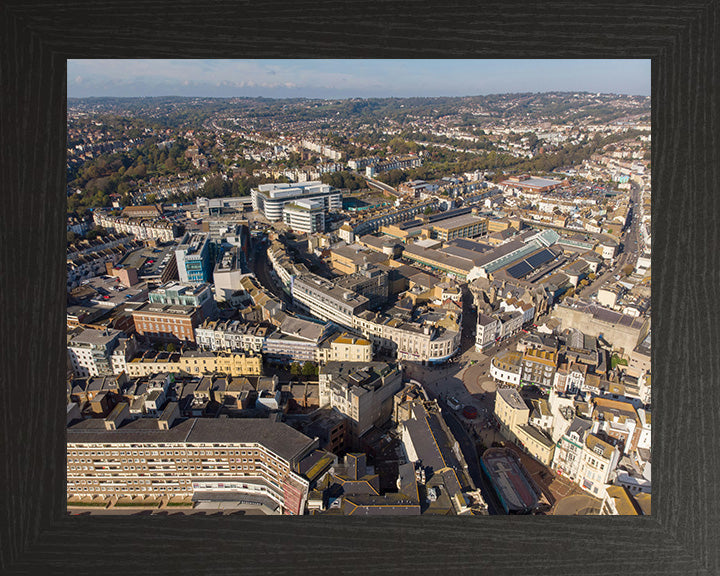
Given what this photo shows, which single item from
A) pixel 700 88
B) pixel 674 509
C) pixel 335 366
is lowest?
pixel 335 366

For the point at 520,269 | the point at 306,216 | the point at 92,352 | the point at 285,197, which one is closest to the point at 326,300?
the point at 92,352

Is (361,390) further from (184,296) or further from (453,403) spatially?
(184,296)

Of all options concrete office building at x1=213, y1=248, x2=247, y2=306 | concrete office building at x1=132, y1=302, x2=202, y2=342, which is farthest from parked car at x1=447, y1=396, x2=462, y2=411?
concrete office building at x1=213, y1=248, x2=247, y2=306

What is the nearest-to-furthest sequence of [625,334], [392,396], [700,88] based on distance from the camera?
1. [700,88]
2. [392,396]
3. [625,334]

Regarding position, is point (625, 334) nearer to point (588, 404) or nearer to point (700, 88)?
point (588, 404)

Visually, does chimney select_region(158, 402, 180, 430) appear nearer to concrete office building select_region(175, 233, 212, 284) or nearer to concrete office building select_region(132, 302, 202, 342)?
concrete office building select_region(132, 302, 202, 342)

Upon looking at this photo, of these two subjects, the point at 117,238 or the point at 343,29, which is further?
the point at 117,238

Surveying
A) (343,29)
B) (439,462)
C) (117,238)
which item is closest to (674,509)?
(343,29)
